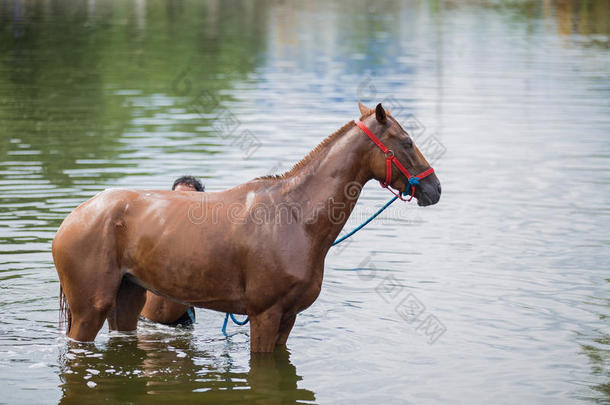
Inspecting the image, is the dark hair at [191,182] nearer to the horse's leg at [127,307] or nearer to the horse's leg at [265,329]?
the horse's leg at [127,307]

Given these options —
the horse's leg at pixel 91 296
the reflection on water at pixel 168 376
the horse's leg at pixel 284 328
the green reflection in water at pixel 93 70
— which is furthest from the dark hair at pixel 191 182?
the green reflection in water at pixel 93 70

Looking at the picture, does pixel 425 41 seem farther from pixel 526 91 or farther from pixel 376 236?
pixel 376 236

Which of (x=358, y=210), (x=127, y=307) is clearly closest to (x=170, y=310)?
(x=127, y=307)

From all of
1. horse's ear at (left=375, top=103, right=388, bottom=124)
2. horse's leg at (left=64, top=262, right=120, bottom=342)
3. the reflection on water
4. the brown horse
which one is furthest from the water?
horse's ear at (left=375, top=103, right=388, bottom=124)

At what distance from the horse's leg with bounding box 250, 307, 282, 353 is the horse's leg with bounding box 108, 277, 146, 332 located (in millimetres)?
1285

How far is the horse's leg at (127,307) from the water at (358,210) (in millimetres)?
164

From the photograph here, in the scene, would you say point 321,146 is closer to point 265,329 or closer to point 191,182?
point 265,329

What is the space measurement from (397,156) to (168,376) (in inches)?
113

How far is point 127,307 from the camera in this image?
9.06m

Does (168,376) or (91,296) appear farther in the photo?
(168,376)

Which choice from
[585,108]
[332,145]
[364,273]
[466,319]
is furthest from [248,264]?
[585,108]

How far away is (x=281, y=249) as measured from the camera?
8.02 m

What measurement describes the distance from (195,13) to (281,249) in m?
62.1

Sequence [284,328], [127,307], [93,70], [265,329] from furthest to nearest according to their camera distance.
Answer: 1. [93,70]
2. [127,307]
3. [284,328]
4. [265,329]
